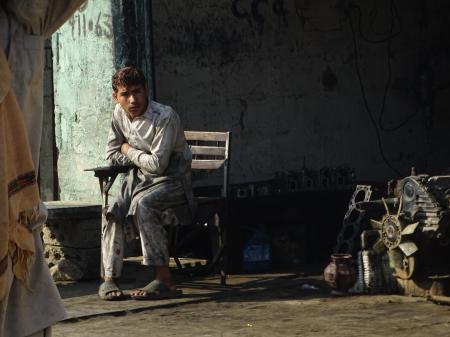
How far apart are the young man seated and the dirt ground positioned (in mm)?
243

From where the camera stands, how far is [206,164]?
9523 mm

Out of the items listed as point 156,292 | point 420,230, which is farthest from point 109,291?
point 420,230

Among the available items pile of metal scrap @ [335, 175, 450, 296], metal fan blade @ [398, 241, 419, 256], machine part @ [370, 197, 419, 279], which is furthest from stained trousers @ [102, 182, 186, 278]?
metal fan blade @ [398, 241, 419, 256]

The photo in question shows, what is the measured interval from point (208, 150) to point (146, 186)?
0.84 metres

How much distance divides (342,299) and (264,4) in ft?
11.5

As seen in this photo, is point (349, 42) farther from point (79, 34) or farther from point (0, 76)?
point (0, 76)

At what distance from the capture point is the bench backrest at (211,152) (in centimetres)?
935

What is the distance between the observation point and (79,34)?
10812 millimetres

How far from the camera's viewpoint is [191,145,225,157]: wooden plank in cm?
949

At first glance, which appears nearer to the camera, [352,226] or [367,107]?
[352,226]

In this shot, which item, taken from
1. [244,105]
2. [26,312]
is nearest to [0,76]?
[26,312]

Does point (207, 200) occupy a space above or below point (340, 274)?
above

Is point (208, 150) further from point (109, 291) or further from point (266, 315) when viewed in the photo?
point (266, 315)

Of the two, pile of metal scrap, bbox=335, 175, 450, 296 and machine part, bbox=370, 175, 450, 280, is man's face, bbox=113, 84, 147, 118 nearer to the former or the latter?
pile of metal scrap, bbox=335, 175, 450, 296
